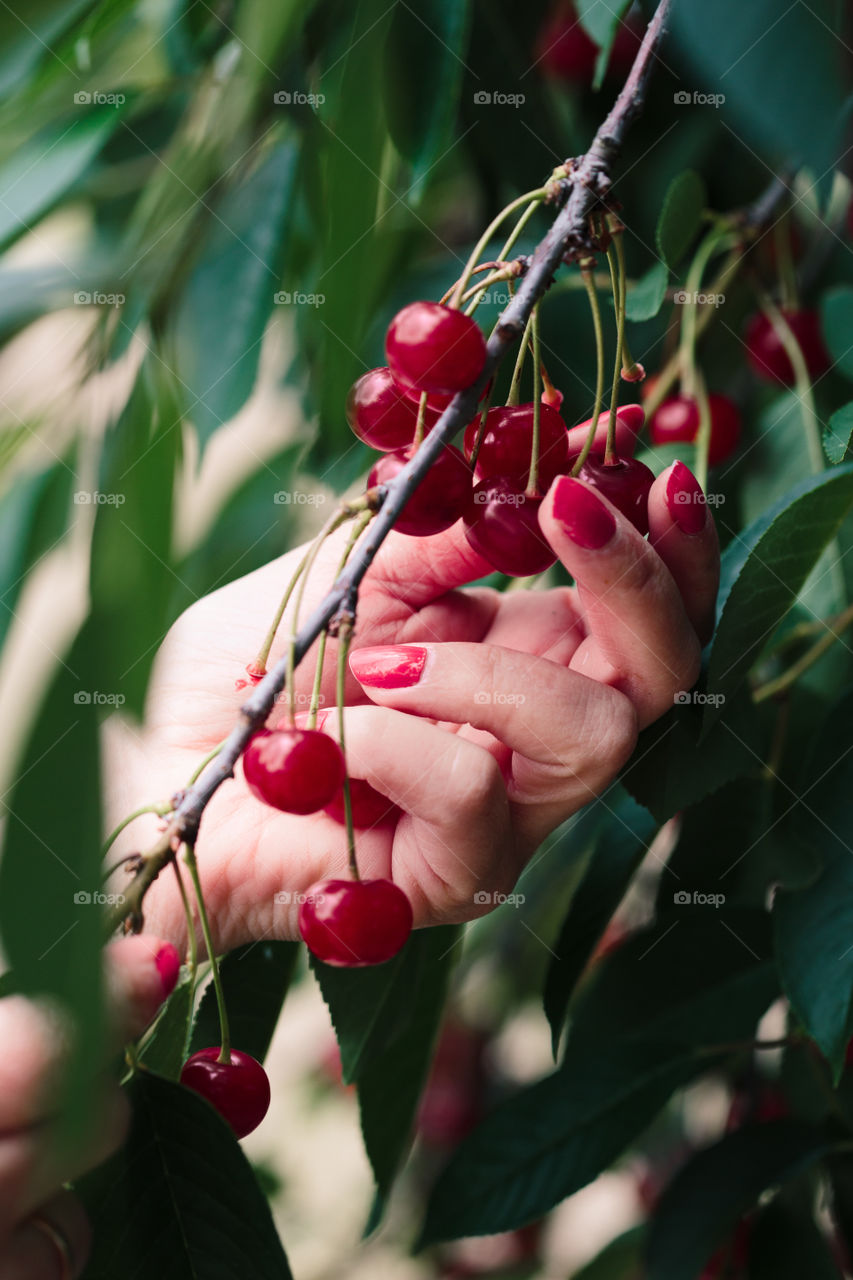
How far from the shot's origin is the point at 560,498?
619mm

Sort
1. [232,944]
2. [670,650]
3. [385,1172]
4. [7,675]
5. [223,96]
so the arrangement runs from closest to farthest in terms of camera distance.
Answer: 1. [7,675]
2. [223,96]
3. [670,650]
4. [232,944]
5. [385,1172]

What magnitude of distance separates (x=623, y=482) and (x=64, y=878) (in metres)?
0.52

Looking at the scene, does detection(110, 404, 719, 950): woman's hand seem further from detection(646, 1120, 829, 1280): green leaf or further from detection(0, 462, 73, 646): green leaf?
detection(646, 1120, 829, 1280): green leaf

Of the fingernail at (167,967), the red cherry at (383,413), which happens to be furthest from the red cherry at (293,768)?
the red cherry at (383,413)


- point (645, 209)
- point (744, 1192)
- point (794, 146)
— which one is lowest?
point (744, 1192)

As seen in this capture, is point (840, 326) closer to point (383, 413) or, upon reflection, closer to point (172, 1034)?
point (383, 413)

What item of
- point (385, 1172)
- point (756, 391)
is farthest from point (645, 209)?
point (385, 1172)

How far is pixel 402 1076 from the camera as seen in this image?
102cm

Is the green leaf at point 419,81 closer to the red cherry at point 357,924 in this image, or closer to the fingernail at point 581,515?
the fingernail at point 581,515

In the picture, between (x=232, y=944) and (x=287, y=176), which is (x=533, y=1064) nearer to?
(x=232, y=944)

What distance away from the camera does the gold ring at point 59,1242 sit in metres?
0.57

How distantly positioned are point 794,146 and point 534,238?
0.76 m

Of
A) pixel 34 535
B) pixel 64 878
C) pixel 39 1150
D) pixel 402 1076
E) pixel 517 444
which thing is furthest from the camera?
pixel 402 1076

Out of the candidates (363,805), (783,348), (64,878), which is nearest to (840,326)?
(783,348)
